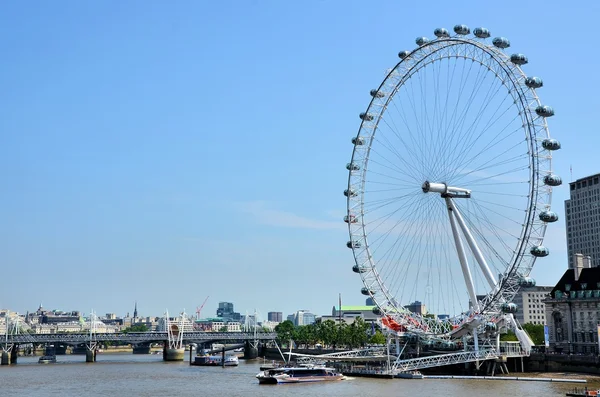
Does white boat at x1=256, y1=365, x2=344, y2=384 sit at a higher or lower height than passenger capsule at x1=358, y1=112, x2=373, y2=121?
lower

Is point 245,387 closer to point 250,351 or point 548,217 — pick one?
point 548,217

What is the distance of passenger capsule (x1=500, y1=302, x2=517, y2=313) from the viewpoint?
74.5m

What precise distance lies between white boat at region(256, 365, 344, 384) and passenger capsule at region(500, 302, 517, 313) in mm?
19241

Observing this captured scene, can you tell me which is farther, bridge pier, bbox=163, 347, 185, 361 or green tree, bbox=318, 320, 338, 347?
bridge pier, bbox=163, 347, 185, 361

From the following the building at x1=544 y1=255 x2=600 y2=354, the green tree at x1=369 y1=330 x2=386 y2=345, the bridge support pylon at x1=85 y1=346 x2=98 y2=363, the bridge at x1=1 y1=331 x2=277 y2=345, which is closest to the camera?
the building at x1=544 y1=255 x2=600 y2=354

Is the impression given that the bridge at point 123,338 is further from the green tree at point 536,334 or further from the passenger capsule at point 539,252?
the passenger capsule at point 539,252

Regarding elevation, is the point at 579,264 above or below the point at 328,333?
above

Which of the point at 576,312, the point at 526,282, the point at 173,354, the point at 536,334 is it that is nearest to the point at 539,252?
the point at 526,282

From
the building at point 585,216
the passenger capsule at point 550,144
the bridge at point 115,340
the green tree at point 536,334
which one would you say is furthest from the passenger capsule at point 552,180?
the building at point 585,216

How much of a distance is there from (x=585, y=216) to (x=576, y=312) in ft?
363

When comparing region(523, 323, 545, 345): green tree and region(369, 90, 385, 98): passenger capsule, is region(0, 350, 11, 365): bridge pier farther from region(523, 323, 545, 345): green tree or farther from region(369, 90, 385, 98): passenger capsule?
region(523, 323, 545, 345): green tree

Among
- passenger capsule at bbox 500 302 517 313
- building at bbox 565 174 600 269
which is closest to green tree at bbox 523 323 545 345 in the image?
building at bbox 565 174 600 269

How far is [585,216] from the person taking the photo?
192625mm

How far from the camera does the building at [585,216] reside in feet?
621
